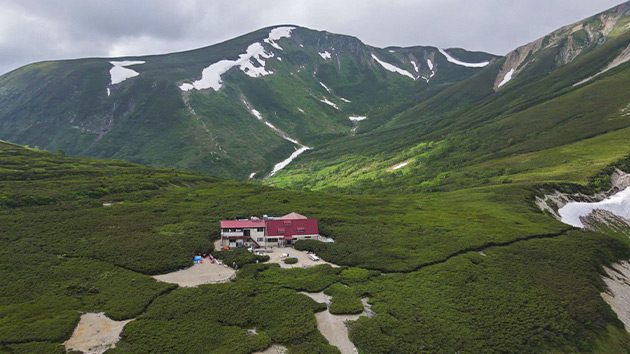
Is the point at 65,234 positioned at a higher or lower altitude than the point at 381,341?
higher

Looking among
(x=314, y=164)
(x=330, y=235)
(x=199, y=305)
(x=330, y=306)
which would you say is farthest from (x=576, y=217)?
(x=314, y=164)

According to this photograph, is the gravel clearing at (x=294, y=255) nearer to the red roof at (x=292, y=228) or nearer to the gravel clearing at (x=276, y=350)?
the red roof at (x=292, y=228)

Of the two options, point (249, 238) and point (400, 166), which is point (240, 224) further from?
point (400, 166)

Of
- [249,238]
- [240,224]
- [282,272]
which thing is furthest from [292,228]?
[282,272]

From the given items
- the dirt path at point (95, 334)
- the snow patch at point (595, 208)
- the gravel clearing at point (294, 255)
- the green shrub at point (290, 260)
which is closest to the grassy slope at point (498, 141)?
the snow patch at point (595, 208)

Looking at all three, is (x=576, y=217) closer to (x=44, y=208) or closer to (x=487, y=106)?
(x=44, y=208)

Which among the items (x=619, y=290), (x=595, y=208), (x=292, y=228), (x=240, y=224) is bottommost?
(x=619, y=290)
